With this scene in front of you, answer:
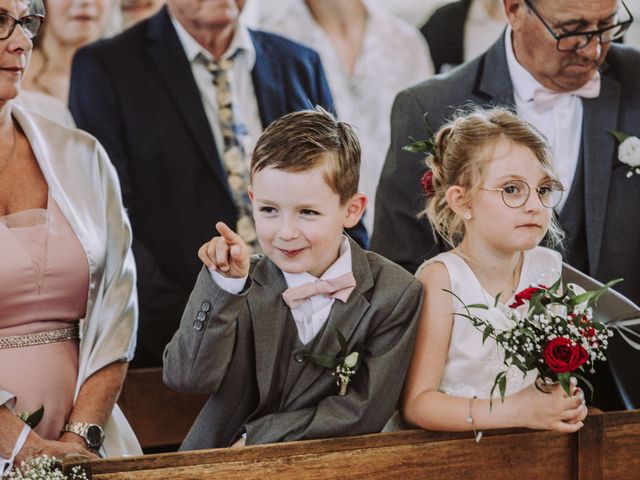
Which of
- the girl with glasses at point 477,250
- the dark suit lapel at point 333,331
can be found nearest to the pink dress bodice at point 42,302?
the dark suit lapel at point 333,331

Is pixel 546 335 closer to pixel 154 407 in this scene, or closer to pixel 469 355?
pixel 469 355

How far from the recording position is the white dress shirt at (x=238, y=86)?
4094 mm

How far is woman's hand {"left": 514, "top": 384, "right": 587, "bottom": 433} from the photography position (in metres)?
2.48

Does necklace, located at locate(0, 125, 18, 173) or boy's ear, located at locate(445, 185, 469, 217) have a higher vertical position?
necklace, located at locate(0, 125, 18, 173)

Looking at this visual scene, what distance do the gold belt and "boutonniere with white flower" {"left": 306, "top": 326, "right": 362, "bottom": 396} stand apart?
2.39 feet

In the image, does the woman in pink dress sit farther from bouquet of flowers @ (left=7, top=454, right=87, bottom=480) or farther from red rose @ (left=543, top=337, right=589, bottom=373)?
red rose @ (left=543, top=337, right=589, bottom=373)

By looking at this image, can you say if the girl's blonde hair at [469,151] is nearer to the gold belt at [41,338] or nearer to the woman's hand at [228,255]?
the woman's hand at [228,255]

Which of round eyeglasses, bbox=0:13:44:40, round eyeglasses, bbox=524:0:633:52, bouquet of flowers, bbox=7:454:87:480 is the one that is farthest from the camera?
round eyeglasses, bbox=524:0:633:52

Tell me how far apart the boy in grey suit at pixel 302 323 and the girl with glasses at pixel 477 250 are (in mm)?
76

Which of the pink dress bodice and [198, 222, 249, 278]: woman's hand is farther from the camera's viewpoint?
the pink dress bodice

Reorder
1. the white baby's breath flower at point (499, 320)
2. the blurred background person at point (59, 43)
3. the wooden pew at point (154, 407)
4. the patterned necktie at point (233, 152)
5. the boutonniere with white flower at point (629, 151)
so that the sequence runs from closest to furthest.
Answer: the white baby's breath flower at point (499, 320) → the boutonniere with white flower at point (629, 151) → the wooden pew at point (154, 407) → the blurred background person at point (59, 43) → the patterned necktie at point (233, 152)

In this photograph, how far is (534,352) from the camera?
2428 mm

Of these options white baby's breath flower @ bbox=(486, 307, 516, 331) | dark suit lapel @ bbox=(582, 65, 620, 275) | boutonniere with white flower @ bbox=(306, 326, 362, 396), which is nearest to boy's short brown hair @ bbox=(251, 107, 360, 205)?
boutonniere with white flower @ bbox=(306, 326, 362, 396)

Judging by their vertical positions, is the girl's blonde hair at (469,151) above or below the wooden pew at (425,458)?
above
